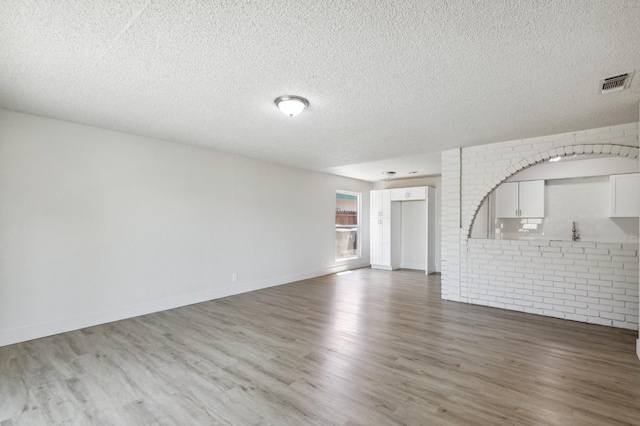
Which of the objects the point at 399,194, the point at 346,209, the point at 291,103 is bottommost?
the point at 346,209

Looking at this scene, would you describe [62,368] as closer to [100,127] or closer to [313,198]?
[100,127]

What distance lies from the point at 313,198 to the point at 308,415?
5.46m

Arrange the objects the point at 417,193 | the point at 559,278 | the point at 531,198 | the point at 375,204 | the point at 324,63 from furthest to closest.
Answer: the point at 375,204 → the point at 417,193 → the point at 531,198 → the point at 559,278 → the point at 324,63

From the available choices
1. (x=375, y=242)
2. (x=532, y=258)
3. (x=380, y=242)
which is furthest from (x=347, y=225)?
(x=532, y=258)

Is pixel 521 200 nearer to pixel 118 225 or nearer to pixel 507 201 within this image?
pixel 507 201

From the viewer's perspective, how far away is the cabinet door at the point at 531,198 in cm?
573

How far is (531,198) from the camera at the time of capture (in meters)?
5.82

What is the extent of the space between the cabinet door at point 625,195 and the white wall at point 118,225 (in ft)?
19.7

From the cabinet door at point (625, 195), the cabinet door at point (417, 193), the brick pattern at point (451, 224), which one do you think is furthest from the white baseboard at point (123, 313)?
the cabinet door at point (625, 195)

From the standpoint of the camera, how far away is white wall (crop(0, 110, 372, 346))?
3.40m

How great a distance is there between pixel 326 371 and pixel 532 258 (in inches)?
144

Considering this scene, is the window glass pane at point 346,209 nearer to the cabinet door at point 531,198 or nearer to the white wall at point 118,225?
the white wall at point 118,225

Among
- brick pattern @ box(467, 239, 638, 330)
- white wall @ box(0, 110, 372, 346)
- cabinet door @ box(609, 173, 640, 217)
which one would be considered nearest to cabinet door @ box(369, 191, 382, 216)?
white wall @ box(0, 110, 372, 346)

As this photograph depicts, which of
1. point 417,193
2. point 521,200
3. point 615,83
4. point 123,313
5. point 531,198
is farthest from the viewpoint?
point 417,193
